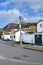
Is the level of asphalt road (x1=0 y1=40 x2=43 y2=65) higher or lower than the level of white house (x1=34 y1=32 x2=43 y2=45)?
lower

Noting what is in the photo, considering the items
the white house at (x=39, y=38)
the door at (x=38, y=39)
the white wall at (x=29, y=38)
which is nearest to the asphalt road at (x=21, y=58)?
the white house at (x=39, y=38)

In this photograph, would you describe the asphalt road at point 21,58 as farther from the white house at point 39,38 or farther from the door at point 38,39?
the door at point 38,39

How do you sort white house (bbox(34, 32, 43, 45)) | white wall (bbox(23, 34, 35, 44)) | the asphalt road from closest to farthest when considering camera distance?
the asphalt road
white house (bbox(34, 32, 43, 45))
white wall (bbox(23, 34, 35, 44))

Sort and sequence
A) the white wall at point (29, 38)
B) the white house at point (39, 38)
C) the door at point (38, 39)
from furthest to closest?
the white wall at point (29, 38), the door at point (38, 39), the white house at point (39, 38)

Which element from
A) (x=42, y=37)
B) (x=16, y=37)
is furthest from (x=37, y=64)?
(x=16, y=37)

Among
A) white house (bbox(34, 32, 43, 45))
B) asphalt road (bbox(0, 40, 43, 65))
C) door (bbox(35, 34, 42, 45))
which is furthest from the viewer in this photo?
door (bbox(35, 34, 42, 45))

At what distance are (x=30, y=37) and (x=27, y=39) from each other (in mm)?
3863

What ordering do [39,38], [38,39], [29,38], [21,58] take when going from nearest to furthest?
[21,58] < [39,38] < [38,39] < [29,38]

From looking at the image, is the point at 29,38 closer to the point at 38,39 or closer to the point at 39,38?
the point at 38,39

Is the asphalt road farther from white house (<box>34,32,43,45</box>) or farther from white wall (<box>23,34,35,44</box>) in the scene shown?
white wall (<box>23,34,35,44</box>)

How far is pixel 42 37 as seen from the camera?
49188mm

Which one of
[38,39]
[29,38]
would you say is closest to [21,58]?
[38,39]

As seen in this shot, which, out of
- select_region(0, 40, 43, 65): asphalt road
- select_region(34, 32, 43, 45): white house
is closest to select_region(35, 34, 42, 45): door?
select_region(34, 32, 43, 45): white house

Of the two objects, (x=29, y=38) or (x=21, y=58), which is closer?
(x=21, y=58)
